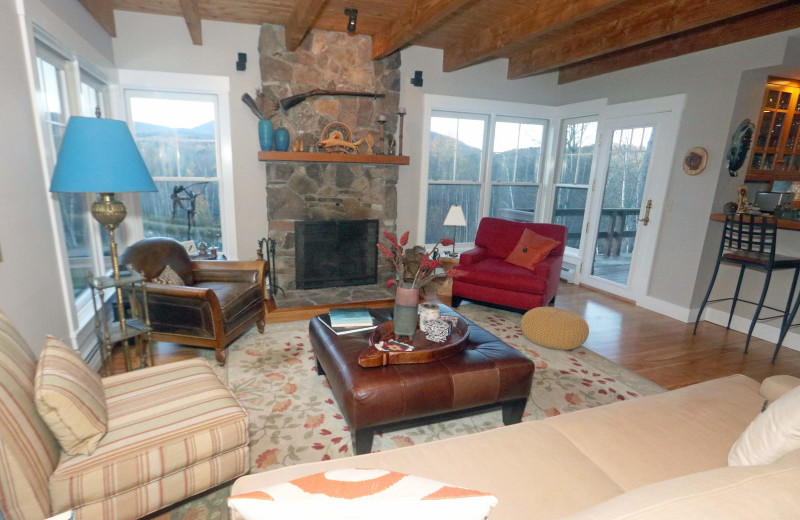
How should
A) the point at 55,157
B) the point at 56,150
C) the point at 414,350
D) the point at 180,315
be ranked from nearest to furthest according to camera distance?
the point at 414,350 → the point at 55,157 → the point at 56,150 → the point at 180,315

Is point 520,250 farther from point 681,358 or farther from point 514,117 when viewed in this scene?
point 514,117

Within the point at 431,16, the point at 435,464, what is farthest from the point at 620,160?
the point at 435,464

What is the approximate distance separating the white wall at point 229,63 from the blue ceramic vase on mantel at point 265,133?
0.25 metres

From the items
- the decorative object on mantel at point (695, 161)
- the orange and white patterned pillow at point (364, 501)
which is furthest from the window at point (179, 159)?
the decorative object on mantel at point (695, 161)

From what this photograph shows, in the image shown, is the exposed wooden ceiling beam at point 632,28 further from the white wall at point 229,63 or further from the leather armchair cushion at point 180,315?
the leather armchair cushion at point 180,315

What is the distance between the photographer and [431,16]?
303 cm

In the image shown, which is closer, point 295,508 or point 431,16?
point 295,508

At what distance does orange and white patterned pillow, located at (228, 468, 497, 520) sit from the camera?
0.66m

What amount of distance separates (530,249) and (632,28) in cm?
209

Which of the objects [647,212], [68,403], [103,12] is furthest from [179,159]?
[647,212]

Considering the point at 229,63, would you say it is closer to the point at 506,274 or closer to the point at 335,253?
the point at 335,253

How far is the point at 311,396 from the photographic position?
8.32 ft

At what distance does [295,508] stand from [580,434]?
1.24 metres

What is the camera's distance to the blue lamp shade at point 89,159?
1.90m
